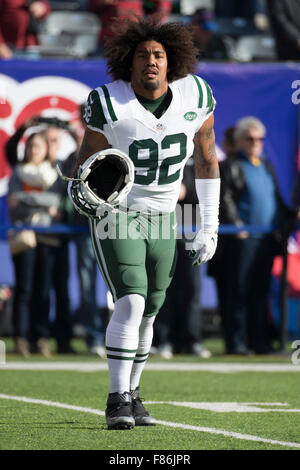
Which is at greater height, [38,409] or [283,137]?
[283,137]

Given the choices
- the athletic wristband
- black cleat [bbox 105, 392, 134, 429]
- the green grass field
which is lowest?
the green grass field

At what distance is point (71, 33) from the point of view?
48.0ft

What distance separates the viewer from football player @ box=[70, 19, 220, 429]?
5.42 meters

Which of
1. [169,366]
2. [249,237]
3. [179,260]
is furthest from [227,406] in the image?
[249,237]

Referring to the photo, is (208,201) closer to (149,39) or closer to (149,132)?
(149,132)

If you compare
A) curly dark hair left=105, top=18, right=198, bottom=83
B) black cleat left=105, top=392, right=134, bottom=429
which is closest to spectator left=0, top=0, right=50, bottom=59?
curly dark hair left=105, top=18, right=198, bottom=83

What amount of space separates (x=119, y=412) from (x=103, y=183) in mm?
1119

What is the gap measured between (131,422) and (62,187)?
4.83m

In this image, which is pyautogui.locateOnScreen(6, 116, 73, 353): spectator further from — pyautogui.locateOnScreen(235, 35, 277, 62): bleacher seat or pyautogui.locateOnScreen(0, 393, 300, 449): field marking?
pyautogui.locateOnScreen(235, 35, 277, 62): bleacher seat

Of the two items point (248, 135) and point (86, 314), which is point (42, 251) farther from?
point (248, 135)

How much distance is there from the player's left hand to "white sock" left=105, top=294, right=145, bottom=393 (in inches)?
18.1

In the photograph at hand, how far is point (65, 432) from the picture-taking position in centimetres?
518
